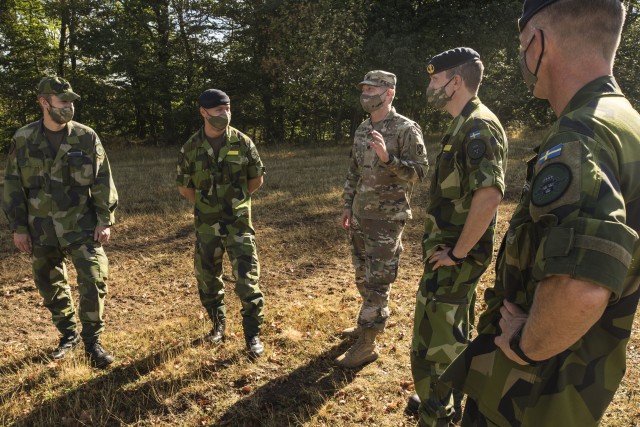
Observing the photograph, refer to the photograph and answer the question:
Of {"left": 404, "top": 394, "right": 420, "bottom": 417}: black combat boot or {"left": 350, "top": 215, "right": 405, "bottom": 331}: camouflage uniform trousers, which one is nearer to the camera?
{"left": 404, "top": 394, "right": 420, "bottom": 417}: black combat boot

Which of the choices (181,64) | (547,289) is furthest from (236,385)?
(181,64)

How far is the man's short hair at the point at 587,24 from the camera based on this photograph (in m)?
1.39

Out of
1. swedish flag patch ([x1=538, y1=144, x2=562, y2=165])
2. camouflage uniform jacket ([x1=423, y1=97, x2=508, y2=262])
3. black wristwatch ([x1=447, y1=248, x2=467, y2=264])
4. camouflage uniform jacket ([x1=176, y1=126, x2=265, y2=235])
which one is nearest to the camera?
swedish flag patch ([x1=538, y1=144, x2=562, y2=165])

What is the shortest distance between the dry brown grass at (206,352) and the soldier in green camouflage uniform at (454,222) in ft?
2.79

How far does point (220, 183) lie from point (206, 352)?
63.1 inches

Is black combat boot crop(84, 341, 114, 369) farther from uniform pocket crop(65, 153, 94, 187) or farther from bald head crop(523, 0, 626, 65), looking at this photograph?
bald head crop(523, 0, 626, 65)

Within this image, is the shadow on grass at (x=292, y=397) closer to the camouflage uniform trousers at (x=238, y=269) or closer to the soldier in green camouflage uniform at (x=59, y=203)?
the camouflage uniform trousers at (x=238, y=269)

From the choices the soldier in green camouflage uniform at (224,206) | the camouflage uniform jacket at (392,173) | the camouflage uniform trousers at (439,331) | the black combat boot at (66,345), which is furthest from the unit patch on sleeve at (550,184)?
the black combat boot at (66,345)

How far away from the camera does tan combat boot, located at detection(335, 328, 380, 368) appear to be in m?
4.07

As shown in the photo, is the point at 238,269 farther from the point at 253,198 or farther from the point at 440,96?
the point at 253,198

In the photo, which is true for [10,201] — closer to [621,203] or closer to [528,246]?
[528,246]

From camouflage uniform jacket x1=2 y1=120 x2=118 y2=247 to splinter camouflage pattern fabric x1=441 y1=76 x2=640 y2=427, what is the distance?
12.1 feet

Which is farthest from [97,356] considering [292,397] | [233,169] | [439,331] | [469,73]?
[469,73]

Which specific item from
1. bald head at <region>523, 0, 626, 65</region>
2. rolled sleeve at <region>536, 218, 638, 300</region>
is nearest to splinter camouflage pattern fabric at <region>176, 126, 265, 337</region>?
bald head at <region>523, 0, 626, 65</region>
